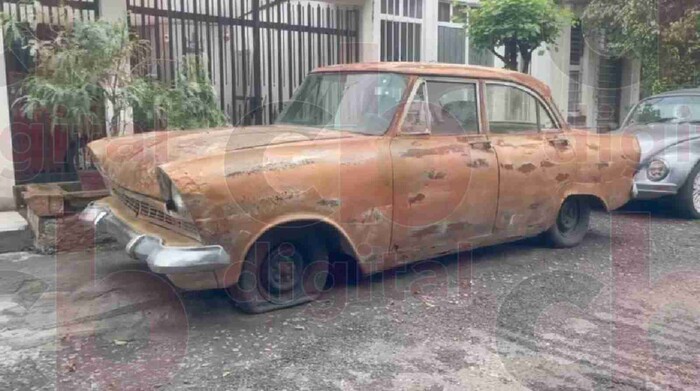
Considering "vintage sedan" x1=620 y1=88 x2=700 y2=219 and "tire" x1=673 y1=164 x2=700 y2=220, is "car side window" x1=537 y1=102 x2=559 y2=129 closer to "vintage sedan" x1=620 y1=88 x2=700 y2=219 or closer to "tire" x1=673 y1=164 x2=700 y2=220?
"vintage sedan" x1=620 y1=88 x2=700 y2=219

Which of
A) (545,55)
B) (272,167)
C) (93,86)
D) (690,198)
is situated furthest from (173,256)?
(545,55)

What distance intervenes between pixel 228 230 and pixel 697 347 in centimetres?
289

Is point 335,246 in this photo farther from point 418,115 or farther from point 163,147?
point 163,147

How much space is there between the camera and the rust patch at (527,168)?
561 centimetres

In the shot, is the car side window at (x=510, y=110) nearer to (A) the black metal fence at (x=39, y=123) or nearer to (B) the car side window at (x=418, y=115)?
(B) the car side window at (x=418, y=115)

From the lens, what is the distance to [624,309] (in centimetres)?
483

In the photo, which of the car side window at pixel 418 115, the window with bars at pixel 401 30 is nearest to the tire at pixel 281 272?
the car side window at pixel 418 115

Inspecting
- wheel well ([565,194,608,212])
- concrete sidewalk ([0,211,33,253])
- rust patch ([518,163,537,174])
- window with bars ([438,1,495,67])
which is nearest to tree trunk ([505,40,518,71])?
window with bars ([438,1,495,67])

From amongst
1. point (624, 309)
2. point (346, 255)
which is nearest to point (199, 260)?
point (346, 255)

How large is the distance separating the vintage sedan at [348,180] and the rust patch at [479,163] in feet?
0.05

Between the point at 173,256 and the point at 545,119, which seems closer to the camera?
the point at 173,256

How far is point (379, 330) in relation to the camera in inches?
171

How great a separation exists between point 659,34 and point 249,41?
23.1 feet

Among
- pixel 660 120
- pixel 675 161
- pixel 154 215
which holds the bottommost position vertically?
pixel 154 215
